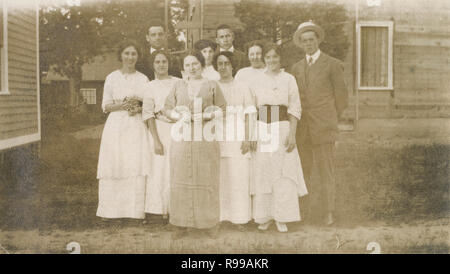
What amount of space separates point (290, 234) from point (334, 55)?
2.10m

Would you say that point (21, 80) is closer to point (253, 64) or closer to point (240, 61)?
point (240, 61)

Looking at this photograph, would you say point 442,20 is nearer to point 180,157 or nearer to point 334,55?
point 334,55

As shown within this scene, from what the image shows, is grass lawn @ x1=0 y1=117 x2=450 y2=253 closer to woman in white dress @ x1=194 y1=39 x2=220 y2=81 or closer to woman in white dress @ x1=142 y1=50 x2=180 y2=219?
woman in white dress @ x1=142 y1=50 x2=180 y2=219

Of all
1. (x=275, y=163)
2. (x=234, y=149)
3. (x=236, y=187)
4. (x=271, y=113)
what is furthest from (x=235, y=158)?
(x=271, y=113)

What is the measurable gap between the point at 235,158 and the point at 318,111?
1.07 meters

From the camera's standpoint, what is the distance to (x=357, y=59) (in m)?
4.77

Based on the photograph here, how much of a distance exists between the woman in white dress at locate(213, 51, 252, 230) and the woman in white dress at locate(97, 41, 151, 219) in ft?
2.76

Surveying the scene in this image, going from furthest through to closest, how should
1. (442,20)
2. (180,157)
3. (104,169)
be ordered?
(442,20) → (104,169) → (180,157)

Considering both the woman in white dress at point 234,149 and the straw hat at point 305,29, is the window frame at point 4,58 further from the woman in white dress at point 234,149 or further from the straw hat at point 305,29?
the straw hat at point 305,29

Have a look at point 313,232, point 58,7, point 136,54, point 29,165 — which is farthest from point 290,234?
point 58,7

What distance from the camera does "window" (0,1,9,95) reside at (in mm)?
4625

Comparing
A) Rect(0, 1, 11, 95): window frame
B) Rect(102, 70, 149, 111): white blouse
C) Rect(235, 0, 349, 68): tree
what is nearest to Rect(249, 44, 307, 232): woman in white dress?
Rect(235, 0, 349, 68): tree

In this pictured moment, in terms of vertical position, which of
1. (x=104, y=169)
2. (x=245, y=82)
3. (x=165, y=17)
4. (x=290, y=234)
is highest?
(x=165, y=17)

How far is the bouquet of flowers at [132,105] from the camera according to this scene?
4371mm
